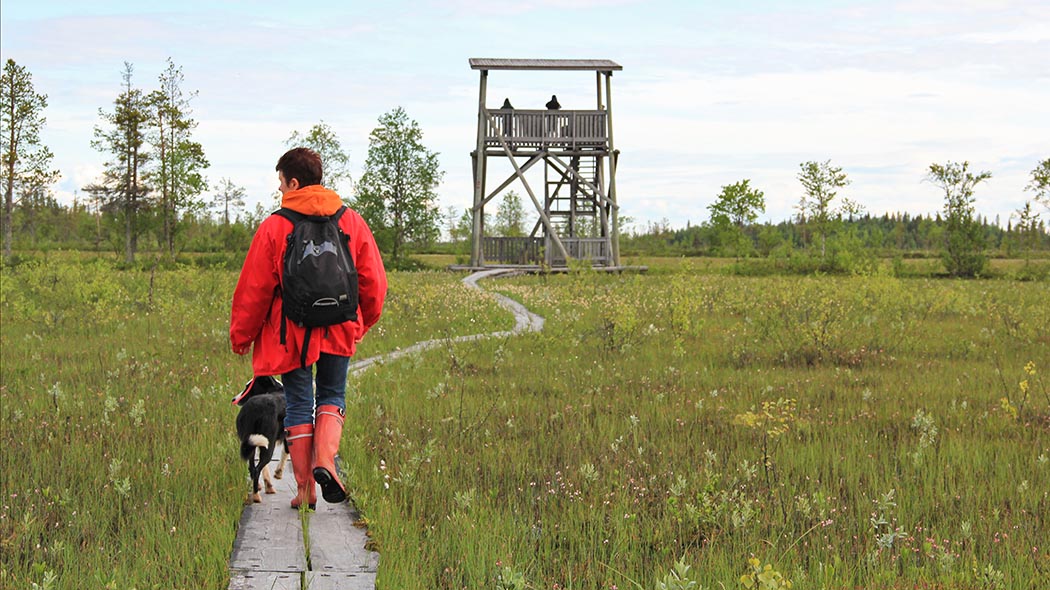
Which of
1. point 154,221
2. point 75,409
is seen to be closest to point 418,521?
point 75,409

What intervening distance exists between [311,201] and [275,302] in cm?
70

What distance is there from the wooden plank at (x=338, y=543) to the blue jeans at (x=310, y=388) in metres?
0.62

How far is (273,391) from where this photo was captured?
6.20 metres

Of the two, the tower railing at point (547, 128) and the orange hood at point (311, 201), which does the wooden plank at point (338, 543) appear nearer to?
the orange hood at point (311, 201)

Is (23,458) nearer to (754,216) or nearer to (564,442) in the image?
(564,442)

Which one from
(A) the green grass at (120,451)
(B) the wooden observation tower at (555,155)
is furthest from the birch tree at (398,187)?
(A) the green grass at (120,451)

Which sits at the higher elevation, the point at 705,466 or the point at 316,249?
the point at 316,249

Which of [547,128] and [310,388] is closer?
[310,388]

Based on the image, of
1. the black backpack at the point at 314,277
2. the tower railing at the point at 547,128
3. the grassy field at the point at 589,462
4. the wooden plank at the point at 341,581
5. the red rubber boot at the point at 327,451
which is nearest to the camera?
the wooden plank at the point at 341,581

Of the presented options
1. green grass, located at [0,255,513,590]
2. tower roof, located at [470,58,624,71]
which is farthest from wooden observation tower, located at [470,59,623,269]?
green grass, located at [0,255,513,590]

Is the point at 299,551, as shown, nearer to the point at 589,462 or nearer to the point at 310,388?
the point at 310,388

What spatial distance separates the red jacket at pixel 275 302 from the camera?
18.6ft

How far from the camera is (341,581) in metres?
4.75

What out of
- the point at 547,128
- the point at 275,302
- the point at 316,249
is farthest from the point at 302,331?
the point at 547,128
